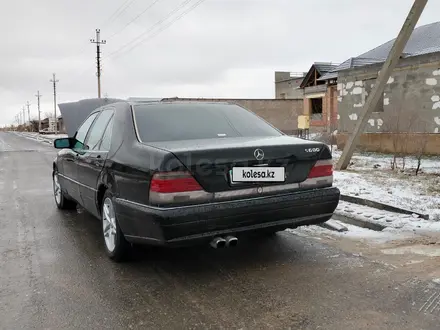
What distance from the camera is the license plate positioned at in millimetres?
3502

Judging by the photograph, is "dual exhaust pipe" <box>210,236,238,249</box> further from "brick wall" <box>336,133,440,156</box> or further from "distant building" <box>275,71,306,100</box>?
"distant building" <box>275,71,306,100</box>

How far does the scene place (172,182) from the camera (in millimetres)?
3311

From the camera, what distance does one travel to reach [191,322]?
2.87 m

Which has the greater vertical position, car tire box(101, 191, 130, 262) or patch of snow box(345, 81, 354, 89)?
patch of snow box(345, 81, 354, 89)

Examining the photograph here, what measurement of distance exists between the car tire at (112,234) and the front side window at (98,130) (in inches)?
30.2

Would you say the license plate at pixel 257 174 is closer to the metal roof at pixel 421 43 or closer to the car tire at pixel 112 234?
the car tire at pixel 112 234

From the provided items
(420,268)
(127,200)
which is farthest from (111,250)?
(420,268)

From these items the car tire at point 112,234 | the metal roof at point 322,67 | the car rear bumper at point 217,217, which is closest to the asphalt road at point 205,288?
the car tire at point 112,234

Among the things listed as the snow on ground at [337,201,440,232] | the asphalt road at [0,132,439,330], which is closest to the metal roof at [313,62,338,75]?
the snow on ground at [337,201,440,232]

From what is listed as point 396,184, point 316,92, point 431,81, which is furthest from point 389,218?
point 316,92

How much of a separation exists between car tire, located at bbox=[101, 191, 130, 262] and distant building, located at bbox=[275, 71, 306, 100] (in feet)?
163

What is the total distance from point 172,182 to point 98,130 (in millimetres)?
1996

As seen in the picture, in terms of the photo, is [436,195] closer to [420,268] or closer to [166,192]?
[420,268]

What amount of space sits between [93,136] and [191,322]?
289 centimetres
